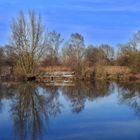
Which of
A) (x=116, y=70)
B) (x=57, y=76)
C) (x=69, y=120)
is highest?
(x=116, y=70)

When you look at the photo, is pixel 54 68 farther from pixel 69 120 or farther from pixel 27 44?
pixel 69 120

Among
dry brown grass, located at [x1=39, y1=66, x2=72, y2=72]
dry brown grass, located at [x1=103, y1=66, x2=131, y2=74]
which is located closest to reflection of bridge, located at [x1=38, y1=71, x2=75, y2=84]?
dry brown grass, located at [x1=39, y1=66, x2=72, y2=72]

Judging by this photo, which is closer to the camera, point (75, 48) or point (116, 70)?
point (116, 70)

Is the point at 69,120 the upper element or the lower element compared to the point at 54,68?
lower

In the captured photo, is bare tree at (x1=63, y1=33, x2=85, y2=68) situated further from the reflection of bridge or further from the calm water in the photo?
the calm water

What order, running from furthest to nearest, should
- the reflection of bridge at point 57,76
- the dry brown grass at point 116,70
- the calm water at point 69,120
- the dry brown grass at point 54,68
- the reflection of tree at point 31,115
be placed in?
the dry brown grass at point 54,68, the reflection of bridge at point 57,76, the dry brown grass at point 116,70, the reflection of tree at point 31,115, the calm water at point 69,120

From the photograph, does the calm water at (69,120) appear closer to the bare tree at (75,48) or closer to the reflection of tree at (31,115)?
the reflection of tree at (31,115)

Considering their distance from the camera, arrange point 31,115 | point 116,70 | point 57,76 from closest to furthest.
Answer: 1. point 31,115
2. point 116,70
3. point 57,76

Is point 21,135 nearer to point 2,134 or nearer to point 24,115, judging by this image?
point 2,134

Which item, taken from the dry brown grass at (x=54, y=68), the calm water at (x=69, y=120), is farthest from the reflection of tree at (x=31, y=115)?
the dry brown grass at (x=54, y=68)

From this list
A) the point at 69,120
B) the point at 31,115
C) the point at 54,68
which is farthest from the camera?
the point at 54,68

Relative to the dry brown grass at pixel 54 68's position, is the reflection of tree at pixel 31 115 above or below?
below

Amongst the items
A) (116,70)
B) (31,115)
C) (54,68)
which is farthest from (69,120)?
(54,68)

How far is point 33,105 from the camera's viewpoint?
15.8 m
